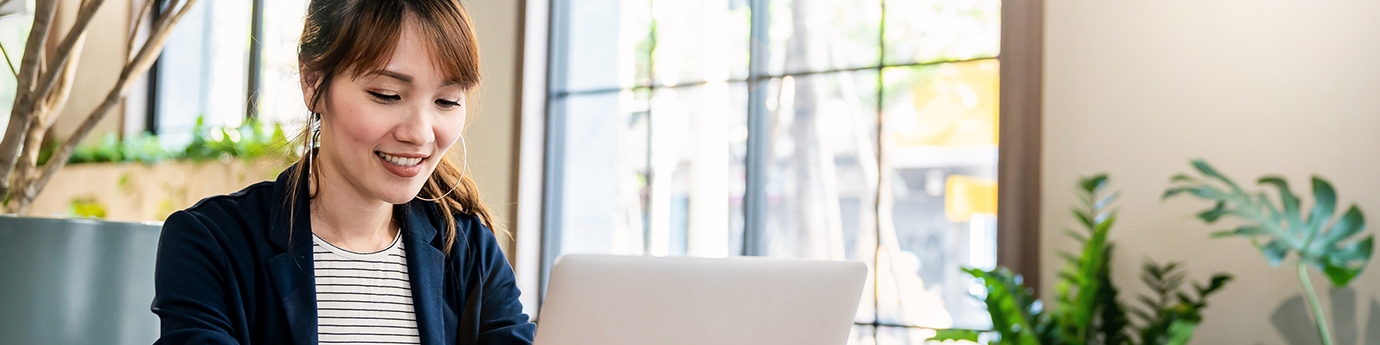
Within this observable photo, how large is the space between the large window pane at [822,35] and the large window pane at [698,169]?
0.67ft

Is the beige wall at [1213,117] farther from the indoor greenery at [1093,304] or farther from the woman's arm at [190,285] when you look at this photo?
the woman's arm at [190,285]

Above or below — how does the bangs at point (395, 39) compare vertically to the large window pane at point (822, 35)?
below

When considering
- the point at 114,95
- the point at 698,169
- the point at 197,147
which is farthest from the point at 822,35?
the point at 197,147

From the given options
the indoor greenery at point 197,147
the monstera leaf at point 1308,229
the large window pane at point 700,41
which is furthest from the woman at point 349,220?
the indoor greenery at point 197,147

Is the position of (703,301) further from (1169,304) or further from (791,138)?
(791,138)

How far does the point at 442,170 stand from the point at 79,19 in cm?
63

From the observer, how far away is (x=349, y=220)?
1.25 m

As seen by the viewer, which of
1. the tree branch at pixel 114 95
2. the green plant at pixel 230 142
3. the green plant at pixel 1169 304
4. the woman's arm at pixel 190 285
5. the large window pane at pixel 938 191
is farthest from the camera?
the green plant at pixel 230 142

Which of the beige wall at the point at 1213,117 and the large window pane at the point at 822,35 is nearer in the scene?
the beige wall at the point at 1213,117

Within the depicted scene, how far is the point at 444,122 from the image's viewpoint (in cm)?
117

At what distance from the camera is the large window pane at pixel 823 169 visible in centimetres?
326

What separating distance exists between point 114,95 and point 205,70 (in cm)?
376

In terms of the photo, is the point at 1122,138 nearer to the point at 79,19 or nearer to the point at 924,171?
the point at 924,171

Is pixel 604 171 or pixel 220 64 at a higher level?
pixel 220 64
